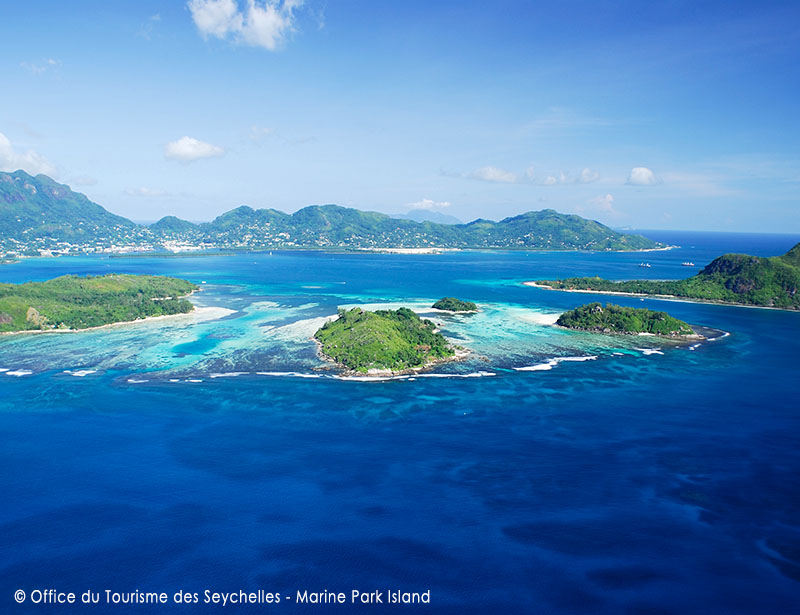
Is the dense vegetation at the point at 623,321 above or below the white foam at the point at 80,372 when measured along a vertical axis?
above

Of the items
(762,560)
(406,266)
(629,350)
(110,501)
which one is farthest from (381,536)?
(406,266)

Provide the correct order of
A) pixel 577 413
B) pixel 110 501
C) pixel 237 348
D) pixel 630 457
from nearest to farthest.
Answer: pixel 110 501
pixel 630 457
pixel 577 413
pixel 237 348

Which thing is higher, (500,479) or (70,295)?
(70,295)

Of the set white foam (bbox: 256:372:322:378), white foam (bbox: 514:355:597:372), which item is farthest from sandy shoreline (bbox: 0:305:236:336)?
white foam (bbox: 514:355:597:372)

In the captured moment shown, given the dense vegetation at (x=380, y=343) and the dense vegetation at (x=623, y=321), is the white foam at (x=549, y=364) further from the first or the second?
the dense vegetation at (x=623, y=321)

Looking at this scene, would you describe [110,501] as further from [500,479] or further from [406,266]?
[406,266]

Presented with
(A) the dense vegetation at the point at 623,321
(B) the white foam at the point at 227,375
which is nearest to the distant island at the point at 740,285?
(A) the dense vegetation at the point at 623,321

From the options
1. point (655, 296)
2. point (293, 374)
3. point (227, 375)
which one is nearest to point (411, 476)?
point (293, 374)
